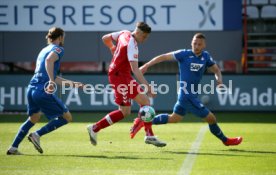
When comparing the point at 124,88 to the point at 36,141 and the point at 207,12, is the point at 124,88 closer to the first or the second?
the point at 36,141

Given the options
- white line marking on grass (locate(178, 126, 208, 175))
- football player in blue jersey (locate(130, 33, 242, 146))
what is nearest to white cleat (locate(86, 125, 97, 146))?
football player in blue jersey (locate(130, 33, 242, 146))

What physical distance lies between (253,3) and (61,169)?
14.8 m

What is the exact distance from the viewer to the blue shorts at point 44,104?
36.8 feet

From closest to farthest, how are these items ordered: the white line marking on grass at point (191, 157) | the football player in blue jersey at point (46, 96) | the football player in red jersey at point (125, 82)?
the white line marking on grass at point (191, 157)
the football player in blue jersey at point (46, 96)
the football player in red jersey at point (125, 82)

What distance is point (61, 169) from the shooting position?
9.66m

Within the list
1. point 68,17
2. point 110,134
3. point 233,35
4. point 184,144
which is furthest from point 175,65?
point 184,144

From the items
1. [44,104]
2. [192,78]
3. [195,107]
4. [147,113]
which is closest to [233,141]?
[195,107]

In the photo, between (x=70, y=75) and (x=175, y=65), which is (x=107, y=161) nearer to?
(x=70, y=75)

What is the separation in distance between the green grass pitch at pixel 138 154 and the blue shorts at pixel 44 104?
2.10 feet

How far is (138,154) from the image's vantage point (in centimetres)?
1135

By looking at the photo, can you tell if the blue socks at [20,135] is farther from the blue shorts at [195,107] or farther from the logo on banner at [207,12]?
the logo on banner at [207,12]

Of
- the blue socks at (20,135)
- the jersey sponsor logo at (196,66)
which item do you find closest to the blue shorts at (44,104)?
the blue socks at (20,135)

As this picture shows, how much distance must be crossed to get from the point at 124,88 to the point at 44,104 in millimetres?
1407

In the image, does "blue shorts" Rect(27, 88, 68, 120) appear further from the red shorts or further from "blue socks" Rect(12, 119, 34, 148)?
the red shorts
